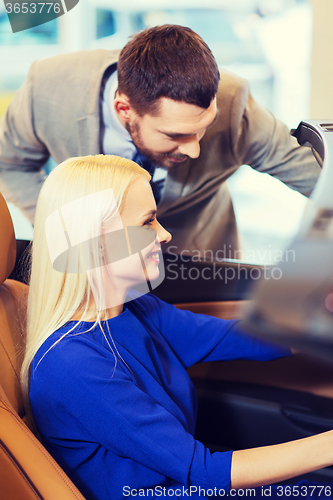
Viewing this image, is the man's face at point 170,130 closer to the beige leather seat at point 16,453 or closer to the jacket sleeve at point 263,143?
the jacket sleeve at point 263,143

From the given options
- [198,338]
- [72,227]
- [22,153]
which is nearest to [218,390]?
[198,338]

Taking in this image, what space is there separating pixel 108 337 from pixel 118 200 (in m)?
0.26

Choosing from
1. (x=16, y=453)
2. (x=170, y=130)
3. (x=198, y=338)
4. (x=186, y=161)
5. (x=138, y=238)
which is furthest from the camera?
→ (x=186, y=161)

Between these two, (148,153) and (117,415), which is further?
(148,153)

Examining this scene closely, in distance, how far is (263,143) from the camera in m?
1.37

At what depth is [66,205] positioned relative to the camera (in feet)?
2.48

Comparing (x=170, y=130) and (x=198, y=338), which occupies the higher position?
(x=170, y=130)

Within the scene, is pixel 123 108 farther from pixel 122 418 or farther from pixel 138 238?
pixel 122 418

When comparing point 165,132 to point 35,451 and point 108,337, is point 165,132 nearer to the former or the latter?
point 108,337

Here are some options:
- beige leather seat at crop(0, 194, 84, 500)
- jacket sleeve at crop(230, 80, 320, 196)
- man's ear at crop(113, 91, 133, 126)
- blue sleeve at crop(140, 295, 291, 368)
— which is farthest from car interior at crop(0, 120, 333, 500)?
man's ear at crop(113, 91, 133, 126)

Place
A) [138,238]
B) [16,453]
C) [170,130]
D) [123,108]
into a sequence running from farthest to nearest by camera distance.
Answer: [123,108], [170,130], [138,238], [16,453]

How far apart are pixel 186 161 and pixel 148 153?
151 mm

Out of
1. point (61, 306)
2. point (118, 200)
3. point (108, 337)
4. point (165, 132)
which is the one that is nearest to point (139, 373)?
point (108, 337)

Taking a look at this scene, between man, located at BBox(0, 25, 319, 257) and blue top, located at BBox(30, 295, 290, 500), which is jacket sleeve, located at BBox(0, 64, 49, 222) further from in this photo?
blue top, located at BBox(30, 295, 290, 500)
